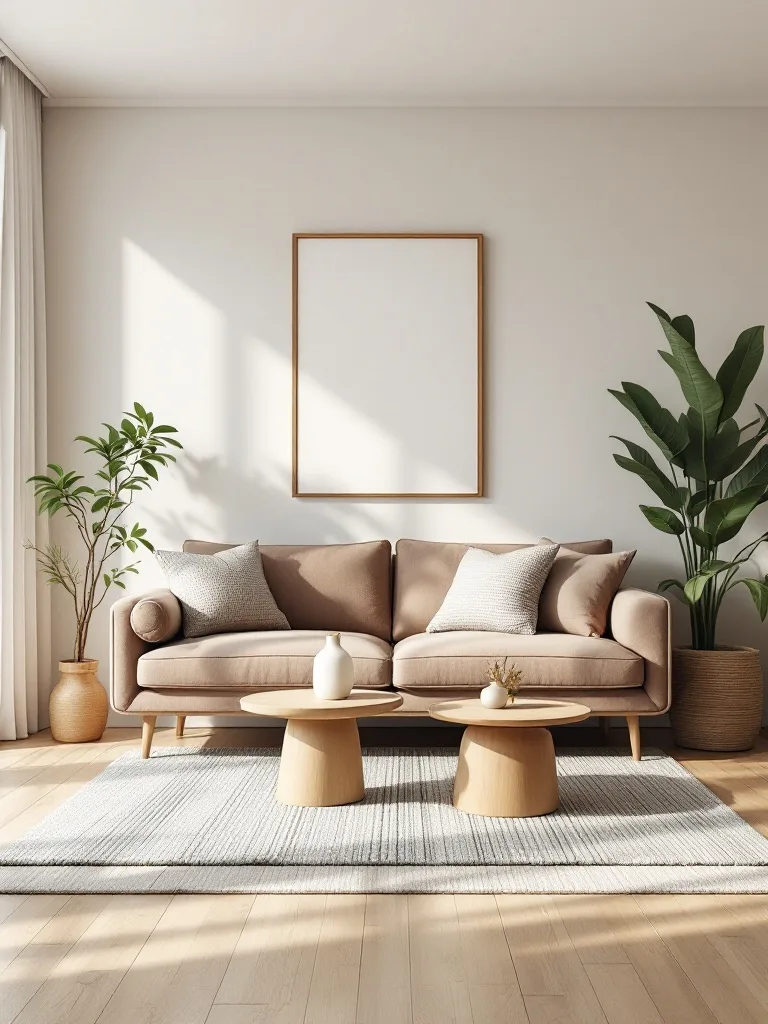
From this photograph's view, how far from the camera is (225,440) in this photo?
16.2ft

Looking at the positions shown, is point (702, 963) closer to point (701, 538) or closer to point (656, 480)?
point (701, 538)

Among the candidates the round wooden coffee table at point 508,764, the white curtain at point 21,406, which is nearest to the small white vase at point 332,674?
the round wooden coffee table at point 508,764

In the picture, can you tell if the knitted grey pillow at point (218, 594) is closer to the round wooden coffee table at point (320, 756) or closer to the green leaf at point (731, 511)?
the round wooden coffee table at point (320, 756)

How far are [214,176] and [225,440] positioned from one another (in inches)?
51.4

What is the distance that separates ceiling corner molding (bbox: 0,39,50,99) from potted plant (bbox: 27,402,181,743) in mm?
1600

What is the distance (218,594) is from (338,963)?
2.23 metres

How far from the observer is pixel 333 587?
452 cm

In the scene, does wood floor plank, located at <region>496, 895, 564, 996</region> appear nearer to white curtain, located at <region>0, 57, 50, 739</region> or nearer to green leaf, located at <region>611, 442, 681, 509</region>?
green leaf, located at <region>611, 442, 681, 509</region>

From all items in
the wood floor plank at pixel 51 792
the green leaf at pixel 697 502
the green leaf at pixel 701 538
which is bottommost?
the wood floor plank at pixel 51 792

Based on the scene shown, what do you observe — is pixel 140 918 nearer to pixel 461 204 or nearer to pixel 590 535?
pixel 590 535

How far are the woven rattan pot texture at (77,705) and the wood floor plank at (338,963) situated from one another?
2.26 m

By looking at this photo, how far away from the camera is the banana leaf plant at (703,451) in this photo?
4379 mm

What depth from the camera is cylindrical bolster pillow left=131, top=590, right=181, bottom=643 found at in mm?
3912

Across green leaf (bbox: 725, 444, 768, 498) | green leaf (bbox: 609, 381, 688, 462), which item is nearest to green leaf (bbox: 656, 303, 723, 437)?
green leaf (bbox: 609, 381, 688, 462)
